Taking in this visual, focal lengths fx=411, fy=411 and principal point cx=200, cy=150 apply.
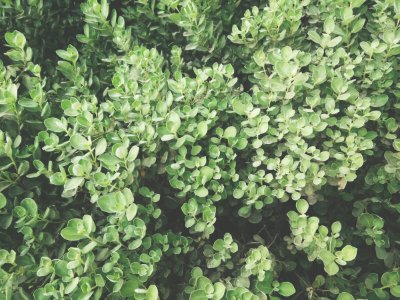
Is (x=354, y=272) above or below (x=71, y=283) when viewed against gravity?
below

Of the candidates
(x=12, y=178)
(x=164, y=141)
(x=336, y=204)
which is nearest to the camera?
(x=12, y=178)

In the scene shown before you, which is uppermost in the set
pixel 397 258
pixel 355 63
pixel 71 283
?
pixel 355 63

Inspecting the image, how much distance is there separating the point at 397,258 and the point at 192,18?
4.74 ft

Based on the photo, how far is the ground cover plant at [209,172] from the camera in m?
1.50

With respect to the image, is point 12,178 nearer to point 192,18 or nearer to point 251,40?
point 192,18

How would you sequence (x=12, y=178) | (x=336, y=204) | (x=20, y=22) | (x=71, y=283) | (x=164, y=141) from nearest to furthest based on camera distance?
(x=71, y=283) < (x=12, y=178) < (x=164, y=141) < (x=336, y=204) < (x=20, y=22)

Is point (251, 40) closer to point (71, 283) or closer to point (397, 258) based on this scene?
point (397, 258)

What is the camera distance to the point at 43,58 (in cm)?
236

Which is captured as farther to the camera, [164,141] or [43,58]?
[43,58]

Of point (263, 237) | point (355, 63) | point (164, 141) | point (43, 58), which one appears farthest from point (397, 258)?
point (43, 58)

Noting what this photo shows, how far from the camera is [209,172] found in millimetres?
1602

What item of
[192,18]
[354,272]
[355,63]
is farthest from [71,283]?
[355,63]

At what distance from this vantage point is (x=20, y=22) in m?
2.26

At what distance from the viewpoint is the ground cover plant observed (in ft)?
4.91
